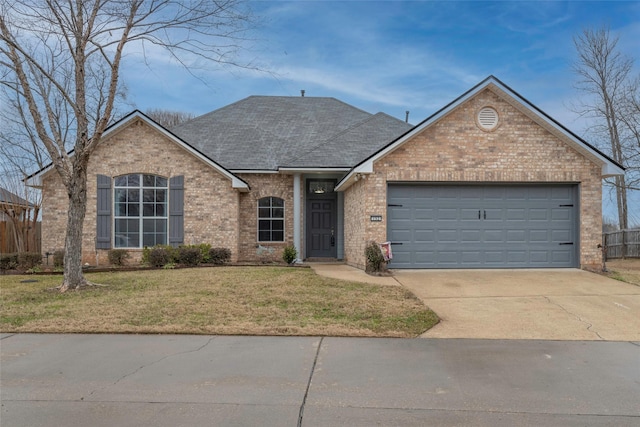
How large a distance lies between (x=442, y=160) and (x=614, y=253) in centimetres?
1395

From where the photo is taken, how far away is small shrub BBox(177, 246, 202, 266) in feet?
48.2

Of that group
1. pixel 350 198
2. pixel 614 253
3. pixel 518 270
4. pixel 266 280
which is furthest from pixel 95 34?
pixel 614 253

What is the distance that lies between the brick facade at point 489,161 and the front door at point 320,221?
187 inches

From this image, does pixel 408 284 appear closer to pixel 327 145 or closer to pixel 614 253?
pixel 327 145

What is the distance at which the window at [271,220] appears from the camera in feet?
56.6

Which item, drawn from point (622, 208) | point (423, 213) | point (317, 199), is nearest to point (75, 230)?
point (423, 213)

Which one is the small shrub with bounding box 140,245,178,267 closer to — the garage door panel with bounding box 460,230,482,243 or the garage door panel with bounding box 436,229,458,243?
the garage door panel with bounding box 436,229,458,243

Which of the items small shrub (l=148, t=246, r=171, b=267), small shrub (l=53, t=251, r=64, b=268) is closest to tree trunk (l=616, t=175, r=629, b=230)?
small shrub (l=148, t=246, r=171, b=267)

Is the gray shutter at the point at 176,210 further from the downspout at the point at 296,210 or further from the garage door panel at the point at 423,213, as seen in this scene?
the garage door panel at the point at 423,213

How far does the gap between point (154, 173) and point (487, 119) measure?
10.5m

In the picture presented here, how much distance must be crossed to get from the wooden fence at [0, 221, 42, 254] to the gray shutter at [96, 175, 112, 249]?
215 inches

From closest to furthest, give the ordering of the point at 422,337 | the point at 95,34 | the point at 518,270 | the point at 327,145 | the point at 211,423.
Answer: the point at 211,423 → the point at 422,337 → the point at 95,34 → the point at 518,270 → the point at 327,145

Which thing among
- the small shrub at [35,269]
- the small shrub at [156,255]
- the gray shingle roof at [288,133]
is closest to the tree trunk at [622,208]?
the gray shingle roof at [288,133]

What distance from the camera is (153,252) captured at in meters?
14.5
